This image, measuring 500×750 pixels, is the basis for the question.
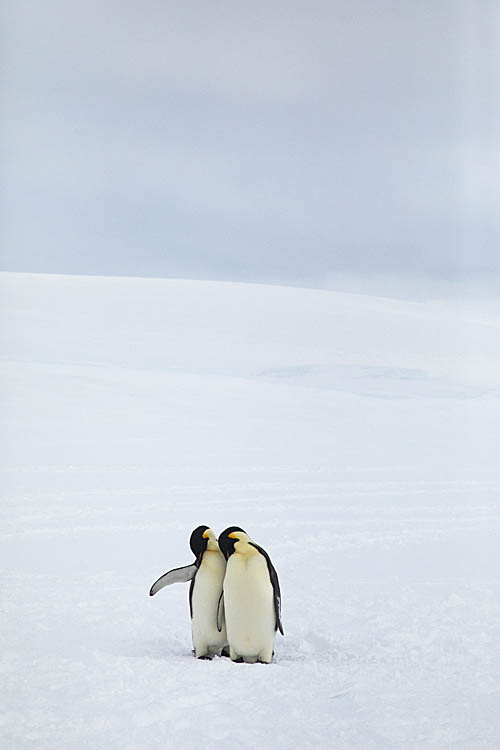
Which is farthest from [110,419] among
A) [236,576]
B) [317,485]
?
[236,576]

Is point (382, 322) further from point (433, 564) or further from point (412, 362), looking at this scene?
point (433, 564)

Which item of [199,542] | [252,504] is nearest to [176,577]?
[199,542]

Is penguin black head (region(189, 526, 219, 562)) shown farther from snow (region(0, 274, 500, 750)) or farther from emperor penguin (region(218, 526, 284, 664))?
snow (region(0, 274, 500, 750))

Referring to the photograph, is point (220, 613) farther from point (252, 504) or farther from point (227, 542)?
point (252, 504)

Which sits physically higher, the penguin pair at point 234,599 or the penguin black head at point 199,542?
the penguin black head at point 199,542

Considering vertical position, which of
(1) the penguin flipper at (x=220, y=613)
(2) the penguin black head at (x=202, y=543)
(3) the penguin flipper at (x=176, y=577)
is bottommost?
(1) the penguin flipper at (x=220, y=613)

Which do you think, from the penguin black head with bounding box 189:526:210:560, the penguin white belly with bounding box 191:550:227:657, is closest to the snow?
the penguin white belly with bounding box 191:550:227:657

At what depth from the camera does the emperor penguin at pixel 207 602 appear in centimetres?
126

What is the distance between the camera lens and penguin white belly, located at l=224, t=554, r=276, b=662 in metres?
1.23

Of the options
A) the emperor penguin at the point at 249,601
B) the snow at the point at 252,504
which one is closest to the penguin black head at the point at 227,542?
the emperor penguin at the point at 249,601

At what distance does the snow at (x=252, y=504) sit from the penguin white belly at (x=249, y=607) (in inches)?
1.7

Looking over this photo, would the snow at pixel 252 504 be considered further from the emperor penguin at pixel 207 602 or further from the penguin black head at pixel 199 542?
the penguin black head at pixel 199 542

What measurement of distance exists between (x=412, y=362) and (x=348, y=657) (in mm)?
1622

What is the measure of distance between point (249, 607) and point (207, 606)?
2.5 inches
